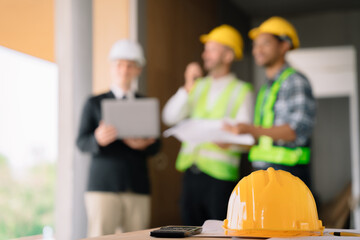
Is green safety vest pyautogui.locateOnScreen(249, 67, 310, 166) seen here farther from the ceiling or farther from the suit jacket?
the ceiling

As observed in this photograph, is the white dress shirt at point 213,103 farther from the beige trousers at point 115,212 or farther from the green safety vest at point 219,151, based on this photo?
the beige trousers at point 115,212

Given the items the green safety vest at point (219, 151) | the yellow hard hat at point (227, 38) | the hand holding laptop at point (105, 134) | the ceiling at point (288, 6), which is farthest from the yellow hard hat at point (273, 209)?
the ceiling at point (288, 6)

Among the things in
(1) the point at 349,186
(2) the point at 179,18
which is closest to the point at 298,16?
(2) the point at 179,18

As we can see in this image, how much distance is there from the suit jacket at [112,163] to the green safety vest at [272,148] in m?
0.69

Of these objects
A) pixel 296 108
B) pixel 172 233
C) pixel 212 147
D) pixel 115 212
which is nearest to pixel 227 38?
pixel 212 147

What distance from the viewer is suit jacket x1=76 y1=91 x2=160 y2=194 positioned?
3.16 metres

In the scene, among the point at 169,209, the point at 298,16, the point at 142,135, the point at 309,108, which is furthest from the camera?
the point at 298,16

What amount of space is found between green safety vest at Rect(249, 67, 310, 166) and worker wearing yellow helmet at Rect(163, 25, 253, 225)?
192 millimetres

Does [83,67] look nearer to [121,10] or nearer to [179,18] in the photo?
[121,10]

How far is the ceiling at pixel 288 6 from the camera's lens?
5.89 meters

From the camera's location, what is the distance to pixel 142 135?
10.4 feet

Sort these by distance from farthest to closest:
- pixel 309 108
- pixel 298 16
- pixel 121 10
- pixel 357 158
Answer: pixel 298 16, pixel 357 158, pixel 121 10, pixel 309 108

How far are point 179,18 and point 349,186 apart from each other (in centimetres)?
255

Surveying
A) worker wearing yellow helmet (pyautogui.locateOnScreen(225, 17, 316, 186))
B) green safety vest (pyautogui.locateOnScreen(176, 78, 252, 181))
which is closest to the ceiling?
green safety vest (pyautogui.locateOnScreen(176, 78, 252, 181))
